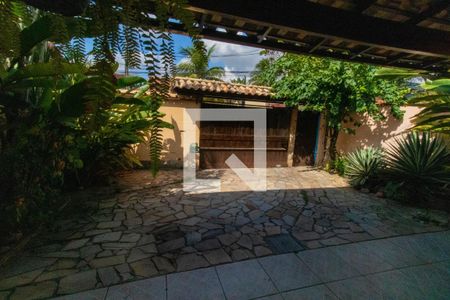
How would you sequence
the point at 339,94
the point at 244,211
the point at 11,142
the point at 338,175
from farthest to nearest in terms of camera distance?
1. the point at 338,175
2. the point at 339,94
3. the point at 244,211
4. the point at 11,142

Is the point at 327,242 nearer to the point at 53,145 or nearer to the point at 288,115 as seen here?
the point at 53,145

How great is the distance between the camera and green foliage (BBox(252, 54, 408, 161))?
6.31 m

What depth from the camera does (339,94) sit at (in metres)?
6.84

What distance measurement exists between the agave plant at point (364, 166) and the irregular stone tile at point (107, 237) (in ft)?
18.8

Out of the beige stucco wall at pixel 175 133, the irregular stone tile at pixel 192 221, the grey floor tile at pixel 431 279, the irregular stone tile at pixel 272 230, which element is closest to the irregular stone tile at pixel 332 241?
the irregular stone tile at pixel 272 230

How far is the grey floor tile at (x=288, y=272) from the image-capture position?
2371 mm

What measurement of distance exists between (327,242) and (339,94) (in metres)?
5.04

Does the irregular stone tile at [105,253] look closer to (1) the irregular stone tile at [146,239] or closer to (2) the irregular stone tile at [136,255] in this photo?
(2) the irregular stone tile at [136,255]

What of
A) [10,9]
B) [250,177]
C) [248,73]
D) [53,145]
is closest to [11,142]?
[53,145]

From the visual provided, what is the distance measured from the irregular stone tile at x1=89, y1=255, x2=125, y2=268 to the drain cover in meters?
1.87

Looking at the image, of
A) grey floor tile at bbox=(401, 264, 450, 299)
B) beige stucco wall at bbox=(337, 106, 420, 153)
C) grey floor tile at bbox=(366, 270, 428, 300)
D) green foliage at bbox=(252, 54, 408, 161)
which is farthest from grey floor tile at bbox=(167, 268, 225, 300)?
beige stucco wall at bbox=(337, 106, 420, 153)

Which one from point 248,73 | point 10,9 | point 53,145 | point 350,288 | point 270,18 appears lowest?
point 350,288

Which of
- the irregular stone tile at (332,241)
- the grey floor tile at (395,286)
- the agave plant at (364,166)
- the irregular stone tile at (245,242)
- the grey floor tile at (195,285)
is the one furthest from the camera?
the agave plant at (364,166)

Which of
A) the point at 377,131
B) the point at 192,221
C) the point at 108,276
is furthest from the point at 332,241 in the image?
the point at 377,131
